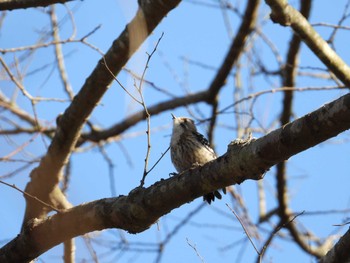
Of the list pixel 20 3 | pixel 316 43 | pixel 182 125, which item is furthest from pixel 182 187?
pixel 182 125

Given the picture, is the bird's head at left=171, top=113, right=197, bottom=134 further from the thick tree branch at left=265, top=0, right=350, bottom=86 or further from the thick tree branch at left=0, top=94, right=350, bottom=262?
the thick tree branch at left=0, top=94, right=350, bottom=262

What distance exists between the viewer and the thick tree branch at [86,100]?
188 inches

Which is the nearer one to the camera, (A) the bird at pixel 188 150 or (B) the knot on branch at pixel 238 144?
(B) the knot on branch at pixel 238 144

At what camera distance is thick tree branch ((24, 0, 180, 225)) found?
4.78 meters

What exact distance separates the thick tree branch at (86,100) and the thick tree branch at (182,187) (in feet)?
3.13

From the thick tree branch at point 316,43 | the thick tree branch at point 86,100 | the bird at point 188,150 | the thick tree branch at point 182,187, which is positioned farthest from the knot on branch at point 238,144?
the bird at point 188,150

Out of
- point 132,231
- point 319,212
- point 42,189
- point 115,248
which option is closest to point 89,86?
point 42,189

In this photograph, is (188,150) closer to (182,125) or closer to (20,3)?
(182,125)

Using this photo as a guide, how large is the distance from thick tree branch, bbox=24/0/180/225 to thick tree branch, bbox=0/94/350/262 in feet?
3.13

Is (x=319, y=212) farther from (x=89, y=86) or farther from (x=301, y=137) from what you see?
(x=301, y=137)

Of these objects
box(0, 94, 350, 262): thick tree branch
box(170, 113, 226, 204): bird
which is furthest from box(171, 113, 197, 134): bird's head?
box(0, 94, 350, 262): thick tree branch

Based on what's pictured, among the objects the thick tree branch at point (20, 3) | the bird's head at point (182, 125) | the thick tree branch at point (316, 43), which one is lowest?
the thick tree branch at point (316, 43)

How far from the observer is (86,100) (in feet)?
16.5

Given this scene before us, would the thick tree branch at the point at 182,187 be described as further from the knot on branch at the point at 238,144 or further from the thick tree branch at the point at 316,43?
the thick tree branch at the point at 316,43
